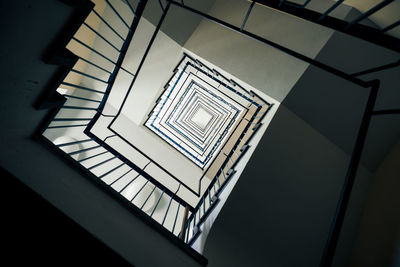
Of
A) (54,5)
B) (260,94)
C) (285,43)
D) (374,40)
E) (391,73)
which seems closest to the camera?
(374,40)

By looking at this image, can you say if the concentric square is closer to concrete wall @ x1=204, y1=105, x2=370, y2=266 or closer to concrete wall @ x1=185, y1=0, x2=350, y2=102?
concrete wall @ x1=185, y1=0, x2=350, y2=102

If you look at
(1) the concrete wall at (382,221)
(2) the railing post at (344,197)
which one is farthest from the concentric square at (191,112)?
(2) the railing post at (344,197)

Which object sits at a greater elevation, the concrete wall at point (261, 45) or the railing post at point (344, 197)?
the concrete wall at point (261, 45)

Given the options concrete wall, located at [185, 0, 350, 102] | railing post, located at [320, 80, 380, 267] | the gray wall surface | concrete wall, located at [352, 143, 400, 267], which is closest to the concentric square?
concrete wall, located at [185, 0, 350, 102]

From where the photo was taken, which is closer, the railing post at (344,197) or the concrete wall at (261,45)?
the railing post at (344,197)

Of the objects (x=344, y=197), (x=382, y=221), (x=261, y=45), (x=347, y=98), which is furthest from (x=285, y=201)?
(x=261, y=45)

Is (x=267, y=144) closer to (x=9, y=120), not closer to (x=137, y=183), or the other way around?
(x=9, y=120)

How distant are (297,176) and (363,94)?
3.99ft

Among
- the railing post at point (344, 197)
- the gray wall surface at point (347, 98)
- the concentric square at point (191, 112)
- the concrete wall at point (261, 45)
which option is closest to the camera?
the railing post at point (344, 197)

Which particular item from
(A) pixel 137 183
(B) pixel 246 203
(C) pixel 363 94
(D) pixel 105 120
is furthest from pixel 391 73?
(D) pixel 105 120

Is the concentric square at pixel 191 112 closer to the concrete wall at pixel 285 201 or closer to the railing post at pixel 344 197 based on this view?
the concrete wall at pixel 285 201

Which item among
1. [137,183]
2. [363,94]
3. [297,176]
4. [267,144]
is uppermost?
[363,94]

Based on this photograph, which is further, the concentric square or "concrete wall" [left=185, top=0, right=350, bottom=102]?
the concentric square

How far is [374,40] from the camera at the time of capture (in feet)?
3.20
